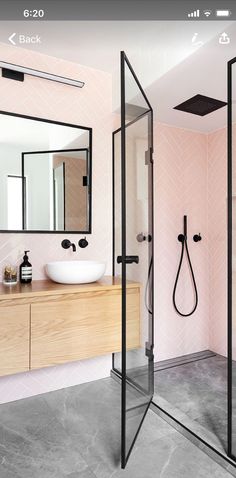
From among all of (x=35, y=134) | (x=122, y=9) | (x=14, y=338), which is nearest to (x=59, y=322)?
(x=14, y=338)

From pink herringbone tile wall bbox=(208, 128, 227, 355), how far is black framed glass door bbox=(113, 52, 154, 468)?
1025mm

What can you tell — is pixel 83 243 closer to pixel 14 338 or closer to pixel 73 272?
pixel 73 272

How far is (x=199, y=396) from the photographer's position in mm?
2117

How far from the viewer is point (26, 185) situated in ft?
7.07

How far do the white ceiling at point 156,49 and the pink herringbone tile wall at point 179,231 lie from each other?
54 centimetres

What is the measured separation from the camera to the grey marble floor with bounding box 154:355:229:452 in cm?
173

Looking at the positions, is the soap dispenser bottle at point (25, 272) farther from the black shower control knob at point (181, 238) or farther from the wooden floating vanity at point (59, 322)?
the black shower control knob at point (181, 238)

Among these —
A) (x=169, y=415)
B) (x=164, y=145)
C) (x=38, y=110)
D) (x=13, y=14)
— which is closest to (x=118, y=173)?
(x=164, y=145)

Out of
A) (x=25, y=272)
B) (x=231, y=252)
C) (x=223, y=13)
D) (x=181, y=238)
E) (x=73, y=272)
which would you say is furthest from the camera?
(x=181, y=238)

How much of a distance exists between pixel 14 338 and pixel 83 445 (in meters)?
0.67

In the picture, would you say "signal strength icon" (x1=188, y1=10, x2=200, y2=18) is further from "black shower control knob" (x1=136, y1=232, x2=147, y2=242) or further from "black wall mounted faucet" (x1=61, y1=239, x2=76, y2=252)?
"black wall mounted faucet" (x1=61, y1=239, x2=76, y2=252)

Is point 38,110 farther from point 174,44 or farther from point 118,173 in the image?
point 174,44

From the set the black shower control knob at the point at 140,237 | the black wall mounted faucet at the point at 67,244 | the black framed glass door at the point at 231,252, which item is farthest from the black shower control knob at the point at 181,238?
the black framed glass door at the point at 231,252

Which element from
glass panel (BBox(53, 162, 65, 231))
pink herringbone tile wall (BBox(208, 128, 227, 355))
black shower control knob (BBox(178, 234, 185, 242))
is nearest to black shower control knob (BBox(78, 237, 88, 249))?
glass panel (BBox(53, 162, 65, 231))
